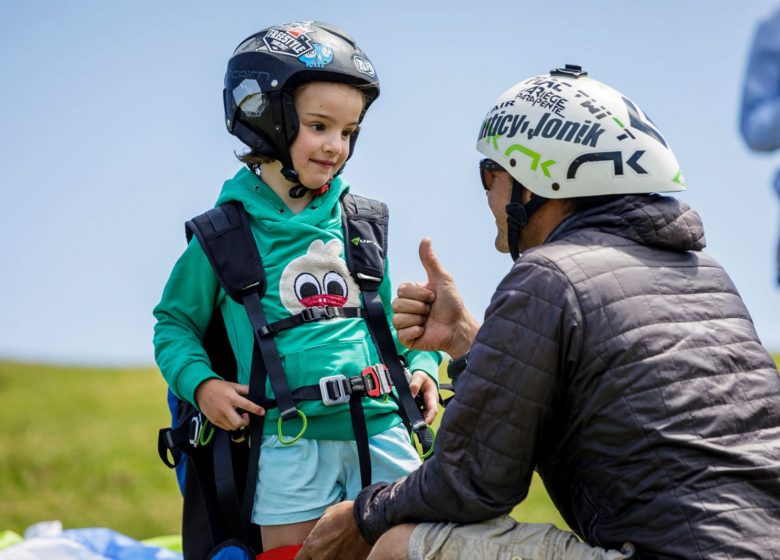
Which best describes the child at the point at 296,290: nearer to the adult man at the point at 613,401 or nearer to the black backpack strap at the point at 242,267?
the black backpack strap at the point at 242,267

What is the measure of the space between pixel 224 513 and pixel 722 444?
2404mm

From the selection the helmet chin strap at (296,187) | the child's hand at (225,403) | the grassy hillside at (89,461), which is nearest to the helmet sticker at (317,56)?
the helmet chin strap at (296,187)

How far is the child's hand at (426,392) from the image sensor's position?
5637 mm

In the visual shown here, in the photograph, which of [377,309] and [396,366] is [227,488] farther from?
[377,309]

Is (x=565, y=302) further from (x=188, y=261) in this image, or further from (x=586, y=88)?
(x=188, y=261)

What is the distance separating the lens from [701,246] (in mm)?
4512

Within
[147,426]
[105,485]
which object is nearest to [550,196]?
[105,485]

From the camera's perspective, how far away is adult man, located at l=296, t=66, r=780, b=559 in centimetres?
395

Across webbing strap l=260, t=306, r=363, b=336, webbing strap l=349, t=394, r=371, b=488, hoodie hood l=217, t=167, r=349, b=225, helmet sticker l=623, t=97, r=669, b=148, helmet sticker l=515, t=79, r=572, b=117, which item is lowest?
webbing strap l=349, t=394, r=371, b=488

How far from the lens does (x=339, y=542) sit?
15.1 feet

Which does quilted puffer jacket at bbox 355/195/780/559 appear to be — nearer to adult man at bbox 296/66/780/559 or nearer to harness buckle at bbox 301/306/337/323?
adult man at bbox 296/66/780/559

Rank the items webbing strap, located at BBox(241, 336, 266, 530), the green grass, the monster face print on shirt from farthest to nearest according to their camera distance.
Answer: the green grass, the monster face print on shirt, webbing strap, located at BBox(241, 336, 266, 530)

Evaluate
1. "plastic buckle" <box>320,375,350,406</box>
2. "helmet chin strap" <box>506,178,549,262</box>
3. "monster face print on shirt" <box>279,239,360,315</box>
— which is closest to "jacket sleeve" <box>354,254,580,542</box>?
"helmet chin strap" <box>506,178,549,262</box>

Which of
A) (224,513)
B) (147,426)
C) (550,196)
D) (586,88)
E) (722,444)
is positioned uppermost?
(586,88)
